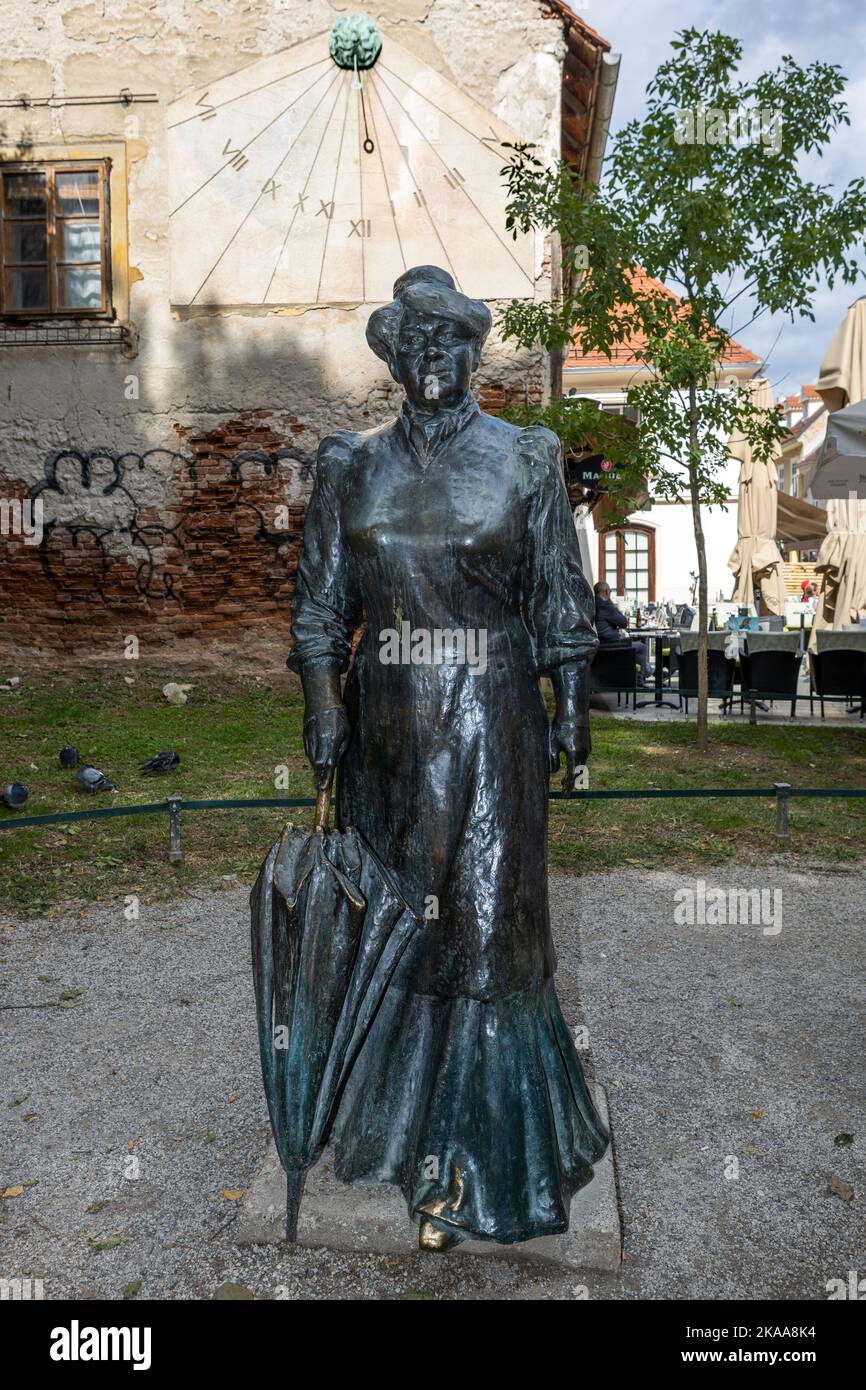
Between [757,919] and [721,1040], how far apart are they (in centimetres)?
162

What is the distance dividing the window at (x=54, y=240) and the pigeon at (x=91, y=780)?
634cm

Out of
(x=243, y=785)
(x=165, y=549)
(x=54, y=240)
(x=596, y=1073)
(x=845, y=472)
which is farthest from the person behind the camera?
(x=165, y=549)

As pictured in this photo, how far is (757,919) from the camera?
5555 millimetres

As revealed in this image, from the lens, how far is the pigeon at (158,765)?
8.25 meters

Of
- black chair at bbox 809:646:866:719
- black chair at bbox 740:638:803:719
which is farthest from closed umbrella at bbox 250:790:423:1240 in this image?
black chair at bbox 809:646:866:719

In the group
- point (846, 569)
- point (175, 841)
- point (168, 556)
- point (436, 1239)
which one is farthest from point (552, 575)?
point (846, 569)

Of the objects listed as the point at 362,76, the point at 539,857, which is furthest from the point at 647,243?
the point at 539,857

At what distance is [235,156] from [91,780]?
25.0 ft

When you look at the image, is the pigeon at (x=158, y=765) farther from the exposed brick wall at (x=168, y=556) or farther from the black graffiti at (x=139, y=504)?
the black graffiti at (x=139, y=504)

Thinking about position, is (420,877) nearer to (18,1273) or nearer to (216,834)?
(18,1273)

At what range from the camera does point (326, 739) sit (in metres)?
2.66

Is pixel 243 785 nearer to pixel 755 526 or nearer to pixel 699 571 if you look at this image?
A: pixel 699 571

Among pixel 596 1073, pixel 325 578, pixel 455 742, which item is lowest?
pixel 596 1073

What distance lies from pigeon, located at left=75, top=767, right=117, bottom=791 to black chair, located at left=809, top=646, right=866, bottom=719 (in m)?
6.92
